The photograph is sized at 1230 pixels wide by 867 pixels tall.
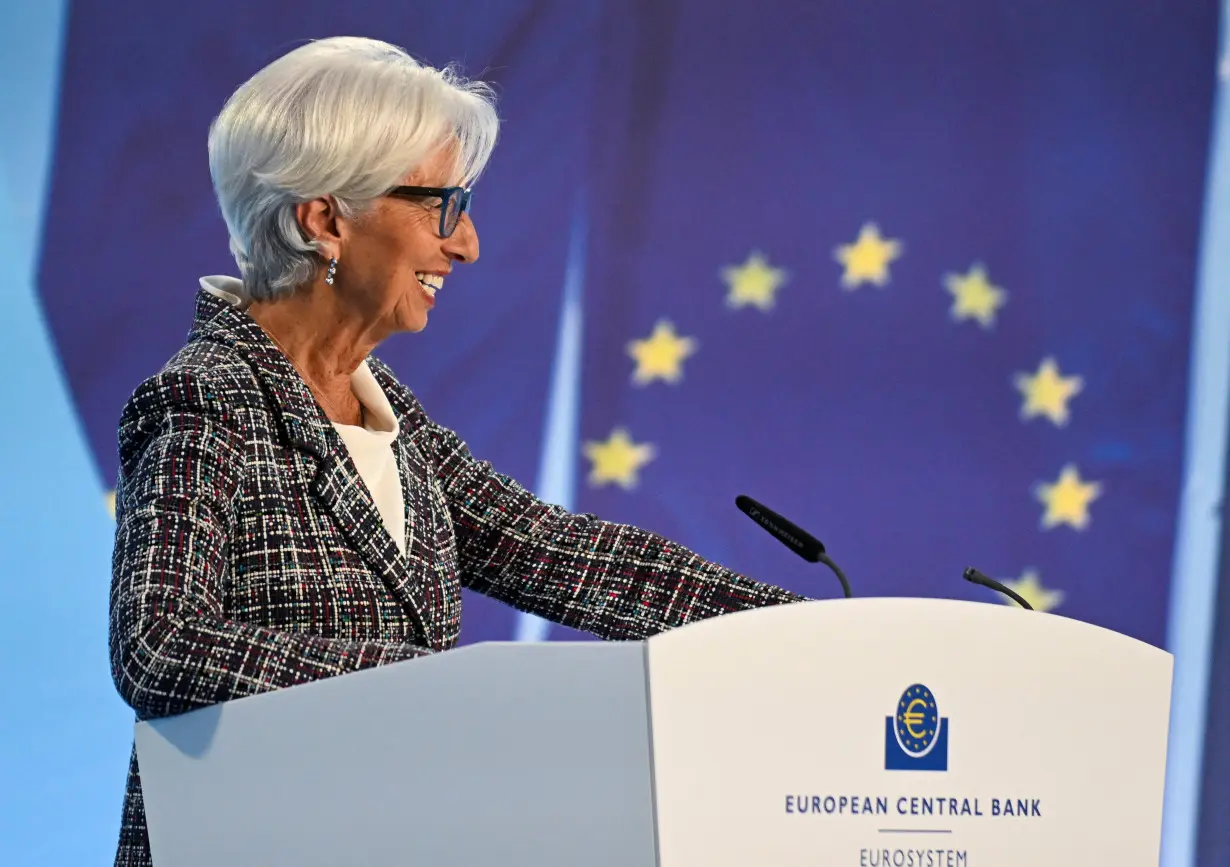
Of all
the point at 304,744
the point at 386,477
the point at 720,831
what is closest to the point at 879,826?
the point at 720,831

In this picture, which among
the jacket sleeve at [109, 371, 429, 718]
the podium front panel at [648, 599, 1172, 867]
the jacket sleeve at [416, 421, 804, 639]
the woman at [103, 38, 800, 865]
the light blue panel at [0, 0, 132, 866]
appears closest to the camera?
the podium front panel at [648, 599, 1172, 867]

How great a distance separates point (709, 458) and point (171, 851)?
169cm

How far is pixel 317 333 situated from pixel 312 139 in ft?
0.65

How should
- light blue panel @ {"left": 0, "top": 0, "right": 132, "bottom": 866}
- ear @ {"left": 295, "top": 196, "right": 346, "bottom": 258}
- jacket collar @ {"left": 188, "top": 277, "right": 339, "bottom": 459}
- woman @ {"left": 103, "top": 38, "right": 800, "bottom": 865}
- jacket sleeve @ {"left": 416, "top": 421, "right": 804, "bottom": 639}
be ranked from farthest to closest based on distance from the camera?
light blue panel @ {"left": 0, "top": 0, "right": 132, "bottom": 866} < jacket sleeve @ {"left": 416, "top": 421, "right": 804, "bottom": 639} < ear @ {"left": 295, "top": 196, "right": 346, "bottom": 258} < jacket collar @ {"left": 188, "top": 277, "right": 339, "bottom": 459} < woman @ {"left": 103, "top": 38, "right": 800, "bottom": 865}

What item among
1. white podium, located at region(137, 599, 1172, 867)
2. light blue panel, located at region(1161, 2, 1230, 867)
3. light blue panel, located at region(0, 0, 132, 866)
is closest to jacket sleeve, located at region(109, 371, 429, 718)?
white podium, located at region(137, 599, 1172, 867)

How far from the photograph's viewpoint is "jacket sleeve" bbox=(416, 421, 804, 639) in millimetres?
1535

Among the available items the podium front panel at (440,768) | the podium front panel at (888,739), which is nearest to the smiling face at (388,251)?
the podium front panel at (440,768)

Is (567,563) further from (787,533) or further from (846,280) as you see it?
(846,280)

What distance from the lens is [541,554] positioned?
1.58 meters

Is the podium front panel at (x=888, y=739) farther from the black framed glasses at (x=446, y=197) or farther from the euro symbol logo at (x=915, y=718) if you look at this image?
the black framed glasses at (x=446, y=197)

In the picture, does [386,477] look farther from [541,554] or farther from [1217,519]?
[1217,519]

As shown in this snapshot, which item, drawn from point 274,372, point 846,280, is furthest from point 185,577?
point 846,280

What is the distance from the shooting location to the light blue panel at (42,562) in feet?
7.64

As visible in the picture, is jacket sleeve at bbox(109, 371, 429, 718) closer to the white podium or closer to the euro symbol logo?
the white podium
